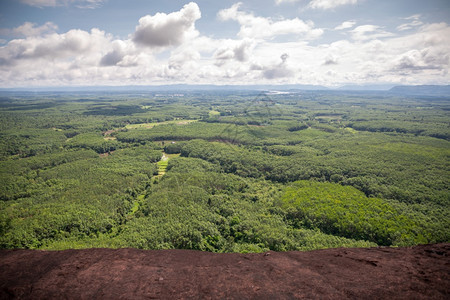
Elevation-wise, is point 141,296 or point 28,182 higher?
point 141,296

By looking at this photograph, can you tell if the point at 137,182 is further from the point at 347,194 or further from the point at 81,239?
the point at 347,194

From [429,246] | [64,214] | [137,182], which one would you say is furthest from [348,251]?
[137,182]

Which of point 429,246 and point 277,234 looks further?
point 277,234

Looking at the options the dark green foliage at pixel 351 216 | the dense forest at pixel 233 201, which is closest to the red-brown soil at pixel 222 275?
the dense forest at pixel 233 201

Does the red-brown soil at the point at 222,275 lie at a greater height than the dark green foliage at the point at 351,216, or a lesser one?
greater

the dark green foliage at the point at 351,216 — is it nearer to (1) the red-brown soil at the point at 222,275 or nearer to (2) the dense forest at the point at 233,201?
(2) the dense forest at the point at 233,201

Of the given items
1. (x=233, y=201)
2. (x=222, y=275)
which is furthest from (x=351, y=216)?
(x=222, y=275)

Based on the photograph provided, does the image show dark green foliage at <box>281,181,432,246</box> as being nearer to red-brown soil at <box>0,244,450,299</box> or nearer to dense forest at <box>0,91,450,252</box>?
dense forest at <box>0,91,450,252</box>

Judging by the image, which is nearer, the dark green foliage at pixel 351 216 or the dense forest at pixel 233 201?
the dark green foliage at pixel 351 216

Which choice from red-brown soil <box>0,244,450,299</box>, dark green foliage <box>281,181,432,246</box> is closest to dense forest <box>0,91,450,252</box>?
dark green foliage <box>281,181,432,246</box>

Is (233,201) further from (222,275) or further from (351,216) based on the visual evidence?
(222,275)
